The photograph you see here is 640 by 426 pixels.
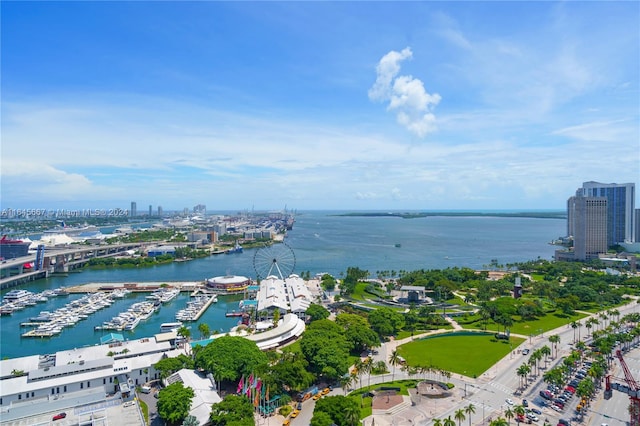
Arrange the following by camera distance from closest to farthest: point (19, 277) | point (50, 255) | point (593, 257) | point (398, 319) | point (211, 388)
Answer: point (211, 388) → point (398, 319) → point (19, 277) → point (50, 255) → point (593, 257)

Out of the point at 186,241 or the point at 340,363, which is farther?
the point at 186,241

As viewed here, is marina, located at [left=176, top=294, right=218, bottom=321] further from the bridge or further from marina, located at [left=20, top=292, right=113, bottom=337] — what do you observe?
the bridge

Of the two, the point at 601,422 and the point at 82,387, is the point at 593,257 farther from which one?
the point at 82,387

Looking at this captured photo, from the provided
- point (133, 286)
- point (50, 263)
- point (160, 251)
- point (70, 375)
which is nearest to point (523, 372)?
point (70, 375)

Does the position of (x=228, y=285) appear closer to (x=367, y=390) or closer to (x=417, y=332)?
(x=417, y=332)

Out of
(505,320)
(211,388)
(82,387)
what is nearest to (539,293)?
(505,320)

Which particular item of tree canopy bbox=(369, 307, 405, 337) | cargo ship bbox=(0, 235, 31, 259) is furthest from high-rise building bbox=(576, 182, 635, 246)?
cargo ship bbox=(0, 235, 31, 259)

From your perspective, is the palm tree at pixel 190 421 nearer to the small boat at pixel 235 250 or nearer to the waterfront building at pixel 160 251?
the waterfront building at pixel 160 251
